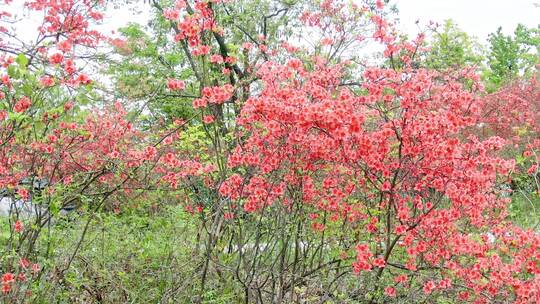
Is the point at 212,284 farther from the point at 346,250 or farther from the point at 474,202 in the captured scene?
the point at 474,202

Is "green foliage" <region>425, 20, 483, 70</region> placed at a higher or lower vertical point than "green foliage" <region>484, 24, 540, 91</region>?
lower

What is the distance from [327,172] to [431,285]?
1.14 metres

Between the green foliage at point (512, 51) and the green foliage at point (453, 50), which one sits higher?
the green foliage at point (512, 51)

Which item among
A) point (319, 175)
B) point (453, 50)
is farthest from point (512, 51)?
point (319, 175)

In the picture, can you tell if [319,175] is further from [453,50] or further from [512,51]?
[512,51]

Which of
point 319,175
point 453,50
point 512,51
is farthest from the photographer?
point 512,51

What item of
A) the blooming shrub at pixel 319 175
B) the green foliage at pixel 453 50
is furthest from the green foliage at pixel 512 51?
the blooming shrub at pixel 319 175

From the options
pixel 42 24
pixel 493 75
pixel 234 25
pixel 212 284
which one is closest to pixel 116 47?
pixel 234 25

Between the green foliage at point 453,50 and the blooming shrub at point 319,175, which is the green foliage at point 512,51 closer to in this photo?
the green foliage at point 453,50

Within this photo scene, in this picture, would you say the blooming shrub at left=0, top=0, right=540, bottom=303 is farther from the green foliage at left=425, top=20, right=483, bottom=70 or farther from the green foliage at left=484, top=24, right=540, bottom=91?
the green foliage at left=484, top=24, right=540, bottom=91

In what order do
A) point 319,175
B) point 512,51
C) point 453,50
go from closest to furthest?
point 319,175, point 453,50, point 512,51

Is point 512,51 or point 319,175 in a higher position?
point 512,51

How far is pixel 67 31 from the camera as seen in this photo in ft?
21.7

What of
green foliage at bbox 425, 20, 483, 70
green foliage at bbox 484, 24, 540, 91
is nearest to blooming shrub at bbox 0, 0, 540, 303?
green foliage at bbox 425, 20, 483, 70
